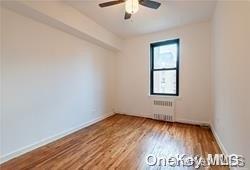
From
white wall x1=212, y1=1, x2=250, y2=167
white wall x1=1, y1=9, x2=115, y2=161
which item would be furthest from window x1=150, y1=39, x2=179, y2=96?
white wall x1=212, y1=1, x2=250, y2=167

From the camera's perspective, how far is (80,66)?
352 centimetres

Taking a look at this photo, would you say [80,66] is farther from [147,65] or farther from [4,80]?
[147,65]

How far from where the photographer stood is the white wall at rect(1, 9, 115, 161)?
2.16 metres

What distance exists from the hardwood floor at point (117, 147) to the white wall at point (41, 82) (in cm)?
31

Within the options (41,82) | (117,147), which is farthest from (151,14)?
(117,147)

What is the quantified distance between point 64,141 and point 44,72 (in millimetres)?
1356

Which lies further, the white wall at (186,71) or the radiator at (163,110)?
the radiator at (163,110)

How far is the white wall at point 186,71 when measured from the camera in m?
3.59

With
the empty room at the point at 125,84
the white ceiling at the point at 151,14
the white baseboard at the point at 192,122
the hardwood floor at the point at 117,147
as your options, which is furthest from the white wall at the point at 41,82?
the white baseboard at the point at 192,122

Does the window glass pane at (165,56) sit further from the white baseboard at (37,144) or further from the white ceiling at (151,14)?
the white baseboard at (37,144)

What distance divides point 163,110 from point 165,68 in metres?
1.21

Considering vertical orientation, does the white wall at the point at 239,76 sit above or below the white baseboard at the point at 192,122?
above

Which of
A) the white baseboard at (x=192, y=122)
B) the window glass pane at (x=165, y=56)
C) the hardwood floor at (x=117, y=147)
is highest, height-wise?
the window glass pane at (x=165, y=56)

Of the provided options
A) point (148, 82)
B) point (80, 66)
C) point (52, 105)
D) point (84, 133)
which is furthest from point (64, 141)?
point (148, 82)
